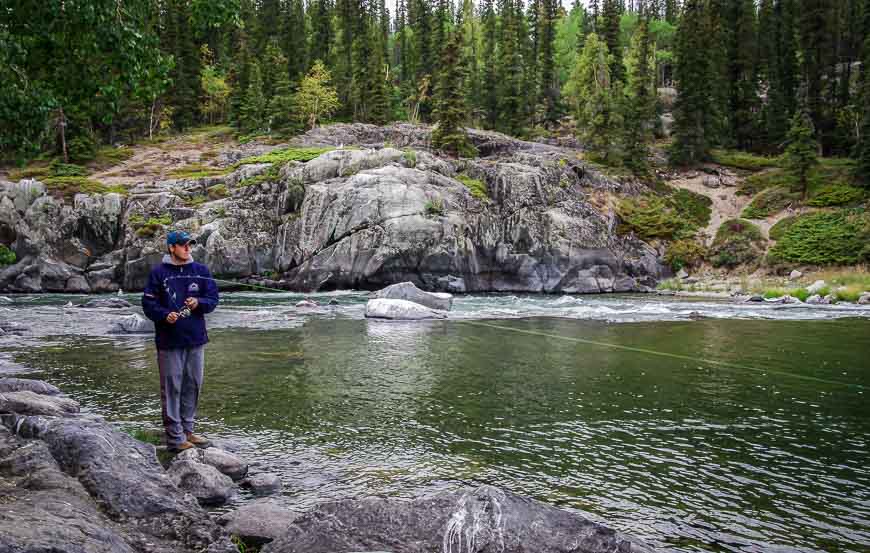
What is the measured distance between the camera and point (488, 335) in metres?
18.1

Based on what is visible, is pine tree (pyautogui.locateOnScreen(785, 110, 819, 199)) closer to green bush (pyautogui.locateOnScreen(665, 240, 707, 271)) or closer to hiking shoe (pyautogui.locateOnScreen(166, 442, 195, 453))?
green bush (pyautogui.locateOnScreen(665, 240, 707, 271))

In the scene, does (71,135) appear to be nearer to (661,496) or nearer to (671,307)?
(671,307)

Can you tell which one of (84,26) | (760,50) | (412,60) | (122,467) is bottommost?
(122,467)

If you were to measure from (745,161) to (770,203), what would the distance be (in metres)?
9.47

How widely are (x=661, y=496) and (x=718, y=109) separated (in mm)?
66511

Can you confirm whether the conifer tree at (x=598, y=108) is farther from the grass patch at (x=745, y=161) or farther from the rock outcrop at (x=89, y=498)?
the rock outcrop at (x=89, y=498)

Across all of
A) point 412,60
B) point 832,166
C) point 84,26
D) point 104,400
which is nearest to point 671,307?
point 104,400

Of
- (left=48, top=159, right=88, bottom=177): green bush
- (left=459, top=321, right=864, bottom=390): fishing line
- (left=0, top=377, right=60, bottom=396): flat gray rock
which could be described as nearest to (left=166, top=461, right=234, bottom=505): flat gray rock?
(left=0, top=377, right=60, bottom=396): flat gray rock

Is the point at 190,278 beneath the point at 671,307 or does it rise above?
above

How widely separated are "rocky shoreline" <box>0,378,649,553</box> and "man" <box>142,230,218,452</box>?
141cm

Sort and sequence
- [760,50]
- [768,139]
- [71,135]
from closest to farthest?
[71,135]
[768,139]
[760,50]

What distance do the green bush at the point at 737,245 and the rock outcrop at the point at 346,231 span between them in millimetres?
5099

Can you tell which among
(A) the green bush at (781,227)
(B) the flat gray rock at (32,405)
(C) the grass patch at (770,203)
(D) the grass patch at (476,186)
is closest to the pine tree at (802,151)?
(C) the grass patch at (770,203)

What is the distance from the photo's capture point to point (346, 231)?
39.2m
